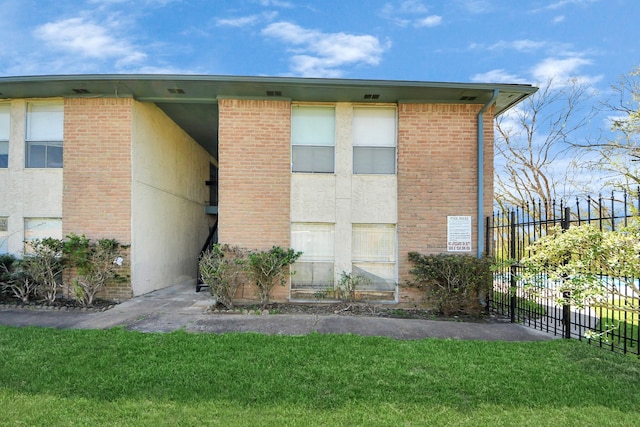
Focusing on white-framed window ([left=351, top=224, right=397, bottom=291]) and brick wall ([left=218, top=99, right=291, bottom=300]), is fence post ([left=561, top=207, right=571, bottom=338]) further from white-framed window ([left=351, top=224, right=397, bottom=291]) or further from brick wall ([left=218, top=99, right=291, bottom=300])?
brick wall ([left=218, top=99, right=291, bottom=300])

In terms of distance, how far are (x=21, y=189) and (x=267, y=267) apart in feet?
19.2

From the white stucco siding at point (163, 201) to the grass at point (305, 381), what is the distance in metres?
3.47

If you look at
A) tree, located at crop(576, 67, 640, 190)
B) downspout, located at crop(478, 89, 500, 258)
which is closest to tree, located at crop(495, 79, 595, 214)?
tree, located at crop(576, 67, 640, 190)

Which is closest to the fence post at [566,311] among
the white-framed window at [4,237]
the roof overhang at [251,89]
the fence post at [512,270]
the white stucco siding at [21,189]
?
the fence post at [512,270]

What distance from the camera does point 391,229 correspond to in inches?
311

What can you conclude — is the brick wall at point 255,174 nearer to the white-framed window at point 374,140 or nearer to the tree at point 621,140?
the white-framed window at point 374,140

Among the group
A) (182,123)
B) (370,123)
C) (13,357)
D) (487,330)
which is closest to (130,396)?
(13,357)

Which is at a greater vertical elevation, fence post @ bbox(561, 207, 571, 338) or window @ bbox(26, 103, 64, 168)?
window @ bbox(26, 103, 64, 168)

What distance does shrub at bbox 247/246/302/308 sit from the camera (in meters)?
7.32

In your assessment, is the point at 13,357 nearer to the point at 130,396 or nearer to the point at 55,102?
the point at 130,396

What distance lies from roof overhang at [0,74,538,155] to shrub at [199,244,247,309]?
3.29 m

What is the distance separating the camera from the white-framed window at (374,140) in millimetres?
7980

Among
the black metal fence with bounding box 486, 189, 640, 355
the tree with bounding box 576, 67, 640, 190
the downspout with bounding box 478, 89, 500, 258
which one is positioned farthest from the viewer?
the tree with bounding box 576, 67, 640, 190

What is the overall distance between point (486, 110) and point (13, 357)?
8.91 meters
